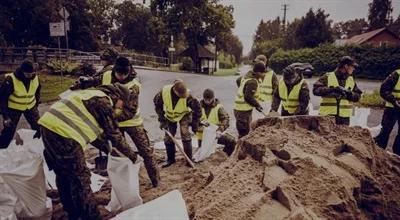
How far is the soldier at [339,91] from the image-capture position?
5277 mm

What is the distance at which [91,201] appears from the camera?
353 centimetres

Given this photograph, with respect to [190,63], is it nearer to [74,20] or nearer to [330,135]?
[74,20]

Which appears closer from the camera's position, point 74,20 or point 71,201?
point 71,201

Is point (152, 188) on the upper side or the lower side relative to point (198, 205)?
lower

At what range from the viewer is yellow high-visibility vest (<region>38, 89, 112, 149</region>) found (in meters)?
3.24

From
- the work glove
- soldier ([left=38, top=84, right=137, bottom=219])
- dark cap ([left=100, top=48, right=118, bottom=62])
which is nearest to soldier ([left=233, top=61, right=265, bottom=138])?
dark cap ([left=100, top=48, right=118, bottom=62])

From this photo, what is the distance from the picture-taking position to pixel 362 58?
27812mm

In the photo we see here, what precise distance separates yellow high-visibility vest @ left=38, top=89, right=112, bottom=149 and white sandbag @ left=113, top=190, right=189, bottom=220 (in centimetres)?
105

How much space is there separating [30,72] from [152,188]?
311cm

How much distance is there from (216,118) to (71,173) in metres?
3.37

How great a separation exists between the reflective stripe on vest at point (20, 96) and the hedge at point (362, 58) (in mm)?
25962

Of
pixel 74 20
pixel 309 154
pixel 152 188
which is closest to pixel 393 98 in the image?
pixel 309 154

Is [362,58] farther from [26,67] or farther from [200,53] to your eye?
[26,67]

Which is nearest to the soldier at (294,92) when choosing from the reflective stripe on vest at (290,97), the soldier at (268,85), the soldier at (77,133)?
the reflective stripe on vest at (290,97)
